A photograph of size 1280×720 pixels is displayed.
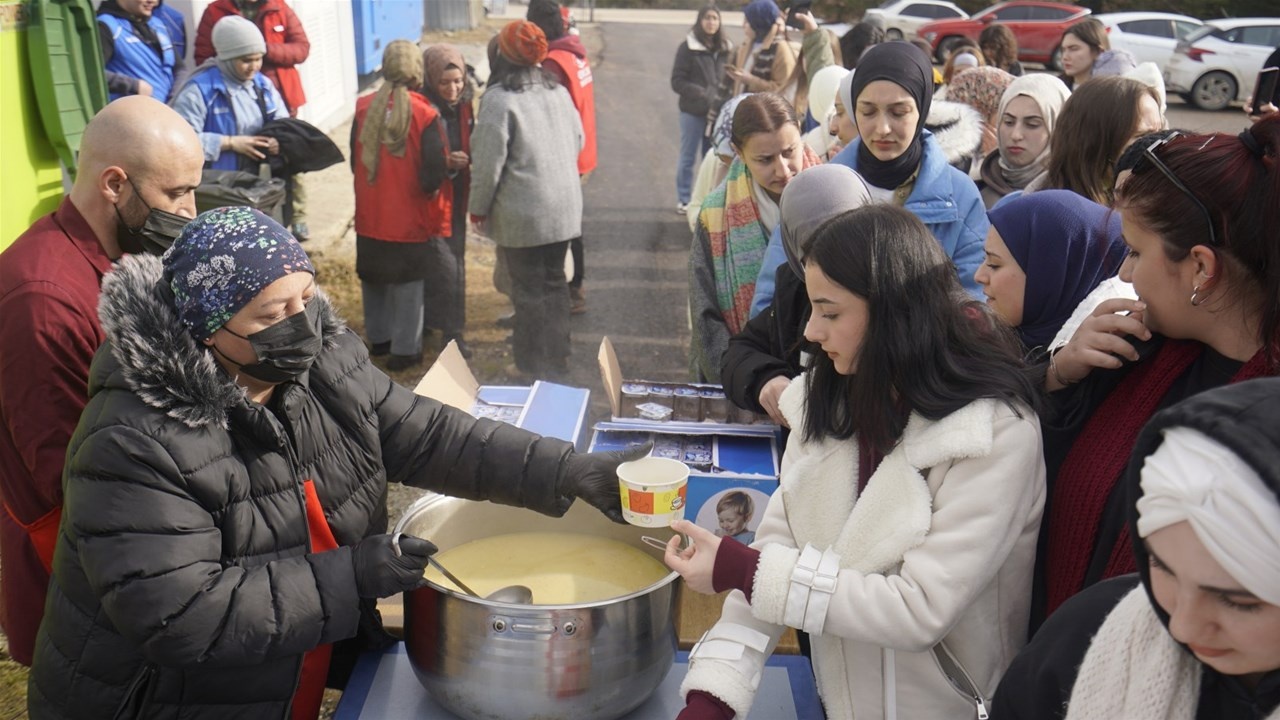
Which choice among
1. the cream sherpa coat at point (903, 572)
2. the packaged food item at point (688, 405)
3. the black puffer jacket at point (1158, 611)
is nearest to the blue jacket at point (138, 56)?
the packaged food item at point (688, 405)

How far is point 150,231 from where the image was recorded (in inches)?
102

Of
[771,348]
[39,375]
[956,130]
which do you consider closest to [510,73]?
[956,130]

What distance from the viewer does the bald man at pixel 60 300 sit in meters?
2.34

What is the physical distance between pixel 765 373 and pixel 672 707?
1019mm

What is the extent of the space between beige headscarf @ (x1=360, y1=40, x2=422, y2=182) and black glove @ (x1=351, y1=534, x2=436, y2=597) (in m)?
4.15

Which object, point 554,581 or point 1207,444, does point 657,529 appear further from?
point 1207,444

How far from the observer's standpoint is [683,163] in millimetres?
9398

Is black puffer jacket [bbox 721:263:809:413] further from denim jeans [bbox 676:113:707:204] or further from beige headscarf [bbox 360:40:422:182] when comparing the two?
denim jeans [bbox 676:113:707:204]

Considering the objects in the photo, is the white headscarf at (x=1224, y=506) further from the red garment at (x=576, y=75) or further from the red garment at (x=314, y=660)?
the red garment at (x=576, y=75)

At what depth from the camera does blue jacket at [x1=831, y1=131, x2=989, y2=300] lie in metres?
3.16

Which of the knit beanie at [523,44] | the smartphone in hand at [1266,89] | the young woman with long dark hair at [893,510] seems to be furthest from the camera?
the knit beanie at [523,44]

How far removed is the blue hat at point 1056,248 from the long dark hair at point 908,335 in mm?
364

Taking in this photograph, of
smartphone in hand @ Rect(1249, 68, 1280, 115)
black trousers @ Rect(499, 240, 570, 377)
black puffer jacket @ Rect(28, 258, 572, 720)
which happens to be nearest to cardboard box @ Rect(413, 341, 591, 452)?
black puffer jacket @ Rect(28, 258, 572, 720)

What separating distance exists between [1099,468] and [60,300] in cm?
224
